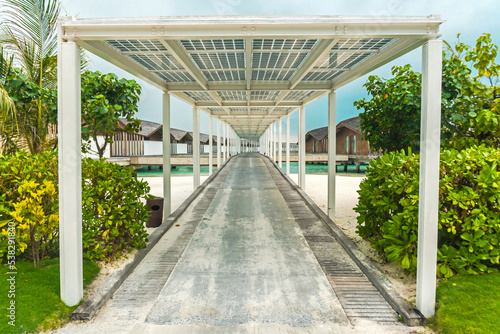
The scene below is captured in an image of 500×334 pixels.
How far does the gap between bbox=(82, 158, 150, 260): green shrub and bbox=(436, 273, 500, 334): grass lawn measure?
3.40 m

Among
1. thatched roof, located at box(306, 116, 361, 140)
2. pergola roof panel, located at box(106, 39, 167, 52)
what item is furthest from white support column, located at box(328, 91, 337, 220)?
thatched roof, located at box(306, 116, 361, 140)

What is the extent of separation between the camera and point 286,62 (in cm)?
492

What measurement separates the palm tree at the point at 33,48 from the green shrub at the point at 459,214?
5.83m

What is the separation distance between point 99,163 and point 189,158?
65.1ft

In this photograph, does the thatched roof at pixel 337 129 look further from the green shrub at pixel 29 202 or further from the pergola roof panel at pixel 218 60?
the green shrub at pixel 29 202

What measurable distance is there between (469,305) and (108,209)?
368 centimetres

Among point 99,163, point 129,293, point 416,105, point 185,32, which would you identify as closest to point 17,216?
point 99,163

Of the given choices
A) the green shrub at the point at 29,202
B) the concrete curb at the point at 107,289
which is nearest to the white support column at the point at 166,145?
the concrete curb at the point at 107,289

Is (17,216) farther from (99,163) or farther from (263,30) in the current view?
(263,30)

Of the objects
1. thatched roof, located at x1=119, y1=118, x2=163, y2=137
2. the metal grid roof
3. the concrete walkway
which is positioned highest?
thatched roof, located at x1=119, y1=118, x2=163, y2=137

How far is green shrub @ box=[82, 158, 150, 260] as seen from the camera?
3.37m

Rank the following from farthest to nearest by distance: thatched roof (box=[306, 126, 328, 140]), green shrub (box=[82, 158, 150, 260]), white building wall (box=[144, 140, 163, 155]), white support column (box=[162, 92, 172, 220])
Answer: thatched roof (box=[306, 126, 328, 140])
white building wall (box=[144, 140, 163, 155])
white support column (box=[162, 92, 172, 220])
green shrub (box=[82, 158, 150, 260])

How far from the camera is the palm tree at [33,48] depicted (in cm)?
535

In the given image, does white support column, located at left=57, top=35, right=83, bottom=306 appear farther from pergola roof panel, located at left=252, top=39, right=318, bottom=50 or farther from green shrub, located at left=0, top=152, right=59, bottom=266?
pergola roof panel, located at left=252, top=39, right=318, bottom=50
